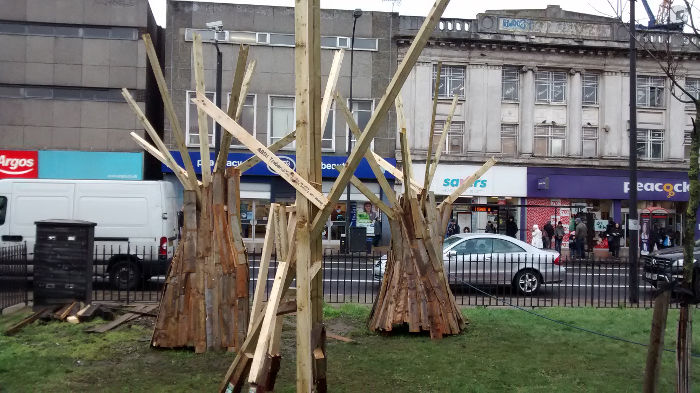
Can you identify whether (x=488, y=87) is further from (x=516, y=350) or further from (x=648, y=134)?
(x=516, y=350)

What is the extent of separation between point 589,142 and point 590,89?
8.68ft

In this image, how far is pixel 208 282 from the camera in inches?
302

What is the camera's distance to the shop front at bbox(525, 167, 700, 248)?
29859 mm

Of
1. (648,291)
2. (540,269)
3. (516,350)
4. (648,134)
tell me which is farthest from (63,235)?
(648,134)

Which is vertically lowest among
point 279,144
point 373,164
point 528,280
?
point 528,280

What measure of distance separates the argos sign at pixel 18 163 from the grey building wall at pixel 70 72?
0.99 feet

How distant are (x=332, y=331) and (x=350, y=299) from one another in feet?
11.2

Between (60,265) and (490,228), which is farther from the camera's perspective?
(490,228)

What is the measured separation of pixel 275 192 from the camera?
28.8m

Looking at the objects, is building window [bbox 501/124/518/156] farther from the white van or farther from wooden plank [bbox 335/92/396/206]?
wooden plank [bbox 335/92/396/206]

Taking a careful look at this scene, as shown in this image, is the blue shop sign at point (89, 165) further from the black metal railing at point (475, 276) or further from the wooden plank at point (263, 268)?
the wooden plank at point (263, 268)

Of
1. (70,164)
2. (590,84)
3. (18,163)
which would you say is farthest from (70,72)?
(590,84)

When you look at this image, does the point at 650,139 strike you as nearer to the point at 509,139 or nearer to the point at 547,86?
the point at 547,86

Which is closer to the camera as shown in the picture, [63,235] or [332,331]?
[332,331]
